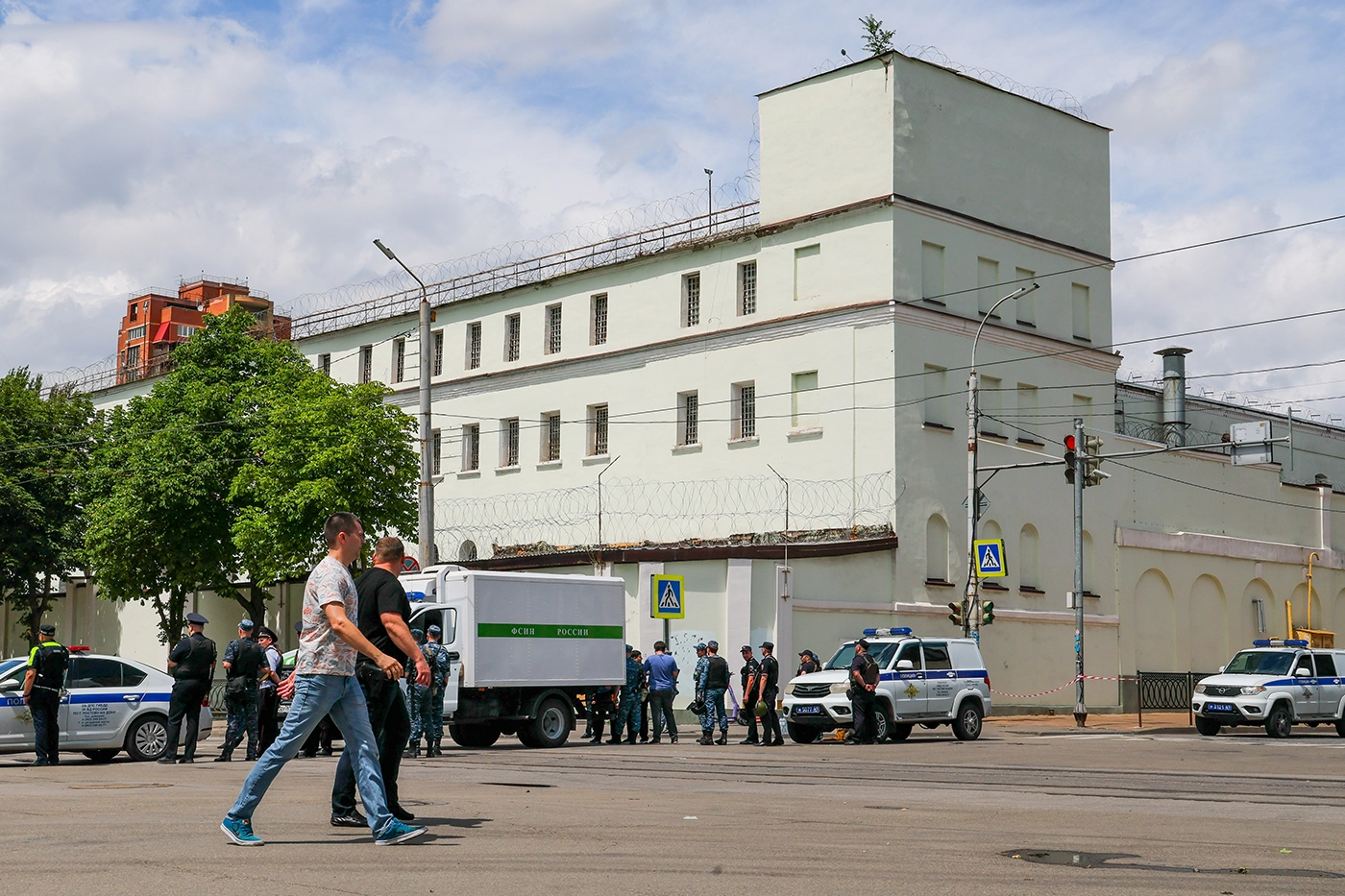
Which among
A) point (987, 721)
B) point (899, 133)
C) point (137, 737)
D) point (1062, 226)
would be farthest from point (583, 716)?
point (1062, 226)

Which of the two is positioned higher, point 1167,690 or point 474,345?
point 474,345

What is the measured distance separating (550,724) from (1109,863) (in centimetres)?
1755

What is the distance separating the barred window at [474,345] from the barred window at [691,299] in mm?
9736

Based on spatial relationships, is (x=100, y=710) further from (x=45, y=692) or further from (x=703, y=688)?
(x=703, y=688)

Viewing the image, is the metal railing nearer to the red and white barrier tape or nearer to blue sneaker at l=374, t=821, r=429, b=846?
the red and white barrier tape

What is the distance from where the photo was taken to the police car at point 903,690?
28.2 m

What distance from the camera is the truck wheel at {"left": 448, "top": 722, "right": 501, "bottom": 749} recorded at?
26594 millimetres

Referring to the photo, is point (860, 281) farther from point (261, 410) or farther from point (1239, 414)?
point (1239, 414)

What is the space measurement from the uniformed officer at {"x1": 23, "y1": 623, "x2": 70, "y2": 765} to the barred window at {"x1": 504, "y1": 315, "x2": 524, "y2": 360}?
32.8 meters

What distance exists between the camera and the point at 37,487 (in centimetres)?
5381

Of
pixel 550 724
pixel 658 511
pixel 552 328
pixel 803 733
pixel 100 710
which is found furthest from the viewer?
Answer: pixel 552 328

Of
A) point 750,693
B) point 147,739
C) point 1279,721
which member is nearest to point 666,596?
point 750,693

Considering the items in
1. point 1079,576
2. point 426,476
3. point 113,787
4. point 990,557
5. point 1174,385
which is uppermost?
point 1174,385

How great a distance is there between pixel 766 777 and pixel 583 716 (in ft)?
33.4
